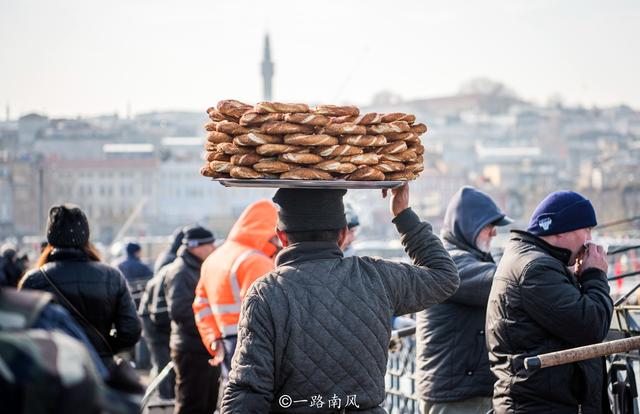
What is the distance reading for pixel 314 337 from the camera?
10.3ft

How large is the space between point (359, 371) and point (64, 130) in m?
113

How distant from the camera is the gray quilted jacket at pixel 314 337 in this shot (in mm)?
3092

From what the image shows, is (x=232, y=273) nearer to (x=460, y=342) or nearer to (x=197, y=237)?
(x=460, y=342)

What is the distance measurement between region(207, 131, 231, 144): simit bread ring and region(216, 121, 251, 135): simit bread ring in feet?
0.04

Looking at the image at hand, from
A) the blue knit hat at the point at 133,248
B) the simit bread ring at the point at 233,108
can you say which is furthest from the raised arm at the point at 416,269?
the blue knit hat at the point at 133,248

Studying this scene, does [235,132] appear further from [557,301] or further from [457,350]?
[457,350]

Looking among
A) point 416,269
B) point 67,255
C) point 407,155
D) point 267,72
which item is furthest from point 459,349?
point 267,72

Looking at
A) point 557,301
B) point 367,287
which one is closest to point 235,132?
point 367,287

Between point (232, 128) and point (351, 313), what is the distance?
63cm

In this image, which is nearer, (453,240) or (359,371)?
(359,371)

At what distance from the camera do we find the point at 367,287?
128 inches

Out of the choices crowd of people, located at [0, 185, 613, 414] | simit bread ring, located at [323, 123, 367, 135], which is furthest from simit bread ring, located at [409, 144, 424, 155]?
simit bread ring, located at [323, 123, 367, 135]

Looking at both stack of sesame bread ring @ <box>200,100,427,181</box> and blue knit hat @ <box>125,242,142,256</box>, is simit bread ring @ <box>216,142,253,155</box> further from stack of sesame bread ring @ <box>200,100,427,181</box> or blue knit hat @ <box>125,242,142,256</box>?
blue knit hat @ <box>125,242,142,256</box>

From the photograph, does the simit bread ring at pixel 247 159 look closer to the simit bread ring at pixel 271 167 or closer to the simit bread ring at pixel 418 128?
the simit bread ring at pixel 271 167
